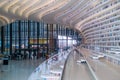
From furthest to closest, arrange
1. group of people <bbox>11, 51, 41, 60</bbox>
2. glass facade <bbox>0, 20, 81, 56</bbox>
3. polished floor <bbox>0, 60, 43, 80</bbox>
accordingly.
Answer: glass facade <bbox>0, 20, 81, 56</bbox> < group of people <bbox>11, 51, 41, 60</bbox> < polished floor <bbox>0, 60, 43, 80</bbox>

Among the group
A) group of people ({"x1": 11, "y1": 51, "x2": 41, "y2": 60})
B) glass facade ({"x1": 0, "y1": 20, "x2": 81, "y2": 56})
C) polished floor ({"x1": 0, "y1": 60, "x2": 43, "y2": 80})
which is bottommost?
polished floor ({"x1": 0, "y1": 60, "x2": 43, "y2": 80})

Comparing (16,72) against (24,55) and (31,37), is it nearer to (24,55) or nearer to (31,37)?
(24,55)

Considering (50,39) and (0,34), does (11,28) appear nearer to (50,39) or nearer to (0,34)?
(0,34)

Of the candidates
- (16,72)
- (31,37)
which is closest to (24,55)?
(31,37)

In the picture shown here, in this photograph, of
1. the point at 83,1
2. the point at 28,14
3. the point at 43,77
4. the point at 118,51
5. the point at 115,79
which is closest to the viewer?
the point at 115,79

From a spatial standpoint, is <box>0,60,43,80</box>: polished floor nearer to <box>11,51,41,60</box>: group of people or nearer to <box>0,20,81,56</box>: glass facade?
<box>11,51,41,60</box>: group of people

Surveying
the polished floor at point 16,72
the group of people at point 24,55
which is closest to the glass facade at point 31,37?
the group of people at point 24,55

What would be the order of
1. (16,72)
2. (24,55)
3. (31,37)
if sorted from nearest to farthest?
(16,72), (24,55), (31,37)

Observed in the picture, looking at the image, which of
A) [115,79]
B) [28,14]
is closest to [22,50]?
[28,14]

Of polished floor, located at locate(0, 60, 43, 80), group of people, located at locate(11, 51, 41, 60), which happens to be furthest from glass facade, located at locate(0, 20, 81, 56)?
polished floor, located at locate(0, 60, 43, 80)

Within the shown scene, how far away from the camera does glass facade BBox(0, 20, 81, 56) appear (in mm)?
40969

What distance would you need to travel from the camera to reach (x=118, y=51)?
982 centimetres

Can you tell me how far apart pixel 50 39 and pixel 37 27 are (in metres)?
2.77

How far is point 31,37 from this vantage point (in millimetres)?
41031
